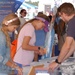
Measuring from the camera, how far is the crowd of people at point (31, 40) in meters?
1.88

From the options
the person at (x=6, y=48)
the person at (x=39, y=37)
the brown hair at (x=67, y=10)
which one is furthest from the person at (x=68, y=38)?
the person at (x=39, y=37)

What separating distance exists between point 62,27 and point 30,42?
1.49m

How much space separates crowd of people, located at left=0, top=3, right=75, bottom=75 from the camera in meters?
1.88

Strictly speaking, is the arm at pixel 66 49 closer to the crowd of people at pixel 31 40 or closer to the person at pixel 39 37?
the crowd of people at pixel 31 40

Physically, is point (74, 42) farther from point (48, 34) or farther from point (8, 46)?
point (48, 34)

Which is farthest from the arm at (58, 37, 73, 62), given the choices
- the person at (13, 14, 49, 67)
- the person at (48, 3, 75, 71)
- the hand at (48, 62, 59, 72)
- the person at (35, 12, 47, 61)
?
the person at (35, 12, 47, 61)

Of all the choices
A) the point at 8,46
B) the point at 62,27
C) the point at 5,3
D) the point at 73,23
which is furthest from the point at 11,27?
the point at 5,3

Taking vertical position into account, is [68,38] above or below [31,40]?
above

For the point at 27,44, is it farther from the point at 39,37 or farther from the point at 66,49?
the point at 39,37

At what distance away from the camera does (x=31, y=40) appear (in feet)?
8.21

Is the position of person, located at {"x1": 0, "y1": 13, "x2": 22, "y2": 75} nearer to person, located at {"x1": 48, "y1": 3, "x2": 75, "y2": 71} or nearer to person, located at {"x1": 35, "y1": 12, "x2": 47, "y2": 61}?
person, located at {"x1": 48, "y1": 3, "x2": 75, "y2": 71}

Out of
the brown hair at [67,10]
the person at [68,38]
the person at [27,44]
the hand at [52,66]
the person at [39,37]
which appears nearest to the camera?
the hand at [52,66]

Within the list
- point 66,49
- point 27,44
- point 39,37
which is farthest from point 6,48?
point 39,37

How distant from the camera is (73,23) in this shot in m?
2.03
